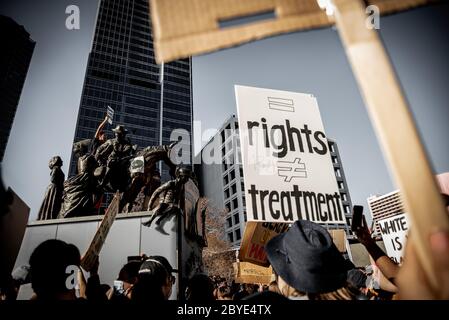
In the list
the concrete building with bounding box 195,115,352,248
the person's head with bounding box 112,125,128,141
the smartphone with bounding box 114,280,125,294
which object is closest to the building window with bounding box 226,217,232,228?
the concrete building with bounding box 195,115,352,248

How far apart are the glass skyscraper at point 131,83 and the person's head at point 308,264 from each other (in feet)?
227

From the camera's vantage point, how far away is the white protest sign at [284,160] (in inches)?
119

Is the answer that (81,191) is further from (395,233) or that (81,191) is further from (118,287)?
(395,233)

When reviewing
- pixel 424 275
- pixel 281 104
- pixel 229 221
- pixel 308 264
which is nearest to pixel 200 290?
pixel 308 264

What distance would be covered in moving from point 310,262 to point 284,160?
183 cm

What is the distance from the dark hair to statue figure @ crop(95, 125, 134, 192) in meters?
4.05

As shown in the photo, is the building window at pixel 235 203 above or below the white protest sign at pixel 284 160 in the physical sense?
above

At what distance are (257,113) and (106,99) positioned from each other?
78.8 m

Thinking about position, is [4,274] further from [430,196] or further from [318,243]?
[430,196]

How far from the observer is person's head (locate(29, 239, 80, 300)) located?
1.77 meters

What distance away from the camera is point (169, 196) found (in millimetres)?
5566

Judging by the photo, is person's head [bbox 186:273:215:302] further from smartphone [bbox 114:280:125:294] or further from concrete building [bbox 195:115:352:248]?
concrete building [bbox 195:115:352:248]

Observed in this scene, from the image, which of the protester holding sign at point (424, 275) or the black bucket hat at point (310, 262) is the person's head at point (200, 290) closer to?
the black bucket hat at point (310, 262)

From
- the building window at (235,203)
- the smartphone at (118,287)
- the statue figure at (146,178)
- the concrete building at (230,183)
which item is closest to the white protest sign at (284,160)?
the smartphone at (118,287)
